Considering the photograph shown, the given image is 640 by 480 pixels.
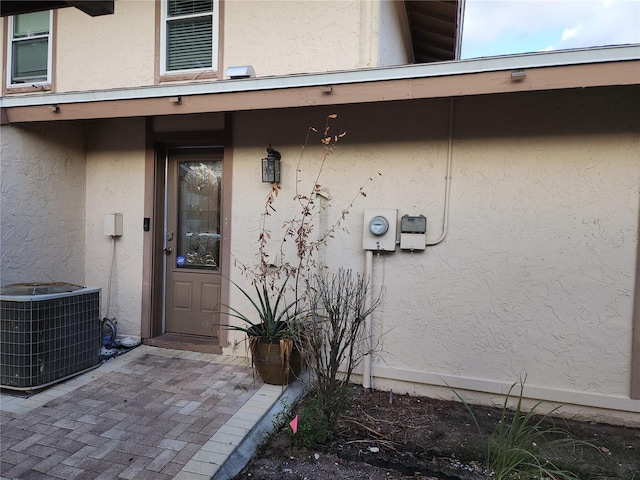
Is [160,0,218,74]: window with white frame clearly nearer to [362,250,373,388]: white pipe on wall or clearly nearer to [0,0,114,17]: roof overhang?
[0,0,114,17]: roof overhang

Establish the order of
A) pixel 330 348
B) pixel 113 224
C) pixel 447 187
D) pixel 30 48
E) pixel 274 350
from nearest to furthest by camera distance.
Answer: pixel 330 348, pixel 274 350, pixel 447 187, pixel 113 224, pixel 30 48

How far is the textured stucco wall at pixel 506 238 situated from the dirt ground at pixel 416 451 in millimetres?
331

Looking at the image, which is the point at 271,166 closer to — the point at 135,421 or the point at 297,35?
the point at 297,35

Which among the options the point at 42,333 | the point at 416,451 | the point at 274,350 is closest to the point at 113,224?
the point at 42,333

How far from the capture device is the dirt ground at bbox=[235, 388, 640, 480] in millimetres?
2588

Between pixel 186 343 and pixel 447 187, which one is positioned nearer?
pixel 447 187

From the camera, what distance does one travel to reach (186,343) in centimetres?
450

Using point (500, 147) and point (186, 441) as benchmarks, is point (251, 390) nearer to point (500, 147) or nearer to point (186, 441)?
point (186, 441)

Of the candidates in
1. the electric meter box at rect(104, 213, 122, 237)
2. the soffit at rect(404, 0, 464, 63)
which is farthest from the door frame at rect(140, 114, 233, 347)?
the soffit at rect(404, 0, 464, 63)

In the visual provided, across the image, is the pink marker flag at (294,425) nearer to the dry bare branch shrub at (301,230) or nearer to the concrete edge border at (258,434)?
the concrete edge border at (258,434)

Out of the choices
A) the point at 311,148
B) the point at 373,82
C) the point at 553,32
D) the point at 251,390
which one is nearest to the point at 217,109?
the point at 311,148

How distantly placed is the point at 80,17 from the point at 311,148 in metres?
3.36

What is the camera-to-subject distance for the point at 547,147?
3414 millimetres

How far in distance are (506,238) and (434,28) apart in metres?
4.73
